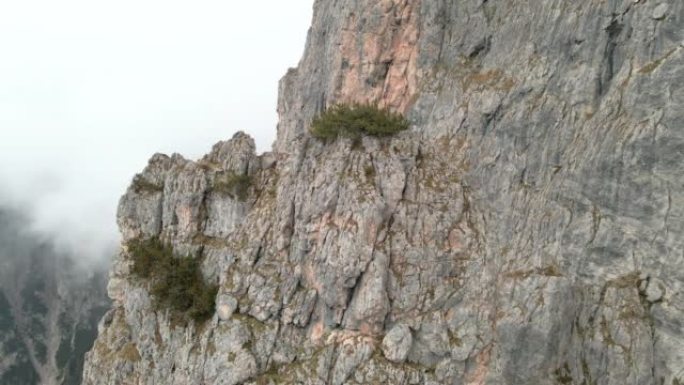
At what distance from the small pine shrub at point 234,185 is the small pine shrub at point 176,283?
8752 mm

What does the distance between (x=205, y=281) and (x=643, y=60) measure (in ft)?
156

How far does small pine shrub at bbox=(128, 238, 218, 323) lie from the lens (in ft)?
187

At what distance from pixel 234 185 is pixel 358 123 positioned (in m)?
17.7

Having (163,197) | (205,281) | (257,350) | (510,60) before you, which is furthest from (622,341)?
(163,197)

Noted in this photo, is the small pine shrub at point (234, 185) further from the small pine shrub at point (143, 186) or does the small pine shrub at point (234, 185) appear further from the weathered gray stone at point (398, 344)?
the weathered gray stone at point (398, 344)

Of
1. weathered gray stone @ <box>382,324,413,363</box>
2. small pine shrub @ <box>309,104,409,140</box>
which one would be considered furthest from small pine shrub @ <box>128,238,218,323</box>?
small pine shrub @ <box>309,104,409,140</box>

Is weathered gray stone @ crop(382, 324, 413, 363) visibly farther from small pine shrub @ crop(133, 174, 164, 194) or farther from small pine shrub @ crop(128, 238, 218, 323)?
small pine shrub @ crop(133, 174, 164, 194)

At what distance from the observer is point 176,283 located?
5922cm

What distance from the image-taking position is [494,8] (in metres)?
55.9

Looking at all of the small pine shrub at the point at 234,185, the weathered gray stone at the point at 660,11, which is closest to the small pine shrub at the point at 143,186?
the small pine shrub at the point at 234,185

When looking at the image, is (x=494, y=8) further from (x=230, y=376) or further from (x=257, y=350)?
(x=230, y=376)

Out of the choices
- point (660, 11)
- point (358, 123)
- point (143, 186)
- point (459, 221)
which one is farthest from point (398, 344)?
point (143, 186)

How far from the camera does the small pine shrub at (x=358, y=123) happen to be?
5491 centimetres

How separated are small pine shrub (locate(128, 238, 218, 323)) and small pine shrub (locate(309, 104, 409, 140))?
2127 cm
